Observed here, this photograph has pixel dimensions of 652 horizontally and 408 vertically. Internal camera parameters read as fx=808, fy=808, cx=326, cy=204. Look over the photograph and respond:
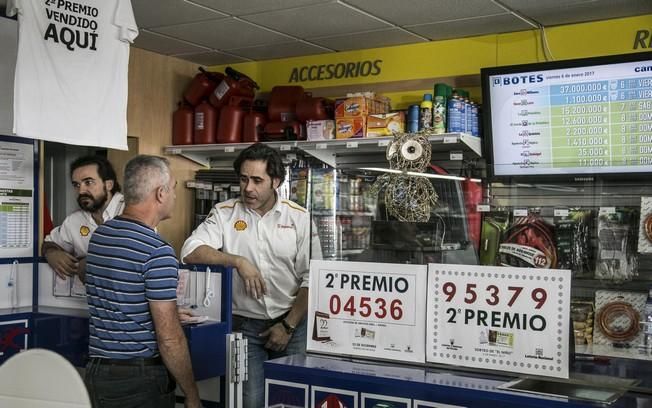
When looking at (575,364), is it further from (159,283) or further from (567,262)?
(159,283)

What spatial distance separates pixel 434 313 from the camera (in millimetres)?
2807

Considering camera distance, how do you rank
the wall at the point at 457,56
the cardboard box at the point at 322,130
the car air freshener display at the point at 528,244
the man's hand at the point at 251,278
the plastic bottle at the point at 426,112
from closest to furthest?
the car air freshener display at the point at 528,244 < the man's hand at the point at 251,278 < the wall at the point at 457,56 < the plastic bottle at the point at 426,112 < the cardboard box at the point at 322,130

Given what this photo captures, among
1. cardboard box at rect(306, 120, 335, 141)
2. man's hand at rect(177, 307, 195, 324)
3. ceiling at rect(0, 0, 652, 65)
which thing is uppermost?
ceiling at rect(0, 0, 652, 65)

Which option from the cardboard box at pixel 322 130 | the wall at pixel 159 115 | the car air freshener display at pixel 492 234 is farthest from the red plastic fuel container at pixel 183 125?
the car air freshener display at pixel 492 234

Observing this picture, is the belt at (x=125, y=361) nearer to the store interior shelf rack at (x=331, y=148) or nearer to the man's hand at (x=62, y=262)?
the man's hand at (x=62, y=262)

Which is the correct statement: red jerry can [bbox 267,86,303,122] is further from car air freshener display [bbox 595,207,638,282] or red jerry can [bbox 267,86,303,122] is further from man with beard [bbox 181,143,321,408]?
car air freshener display [bbox 595,207,638,282]

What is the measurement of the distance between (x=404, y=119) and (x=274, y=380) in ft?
10.4

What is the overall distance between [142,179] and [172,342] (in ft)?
2.18

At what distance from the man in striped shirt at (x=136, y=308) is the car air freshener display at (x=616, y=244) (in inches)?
65.0

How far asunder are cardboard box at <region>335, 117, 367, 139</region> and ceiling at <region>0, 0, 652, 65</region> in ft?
2.02

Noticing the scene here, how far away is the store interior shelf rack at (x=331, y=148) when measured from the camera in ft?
17.8

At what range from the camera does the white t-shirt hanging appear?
3893 mm

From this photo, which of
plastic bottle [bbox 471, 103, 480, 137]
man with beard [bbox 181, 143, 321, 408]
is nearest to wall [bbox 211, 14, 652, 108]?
plastic bottle [bbox 471, 103, 480, 137]

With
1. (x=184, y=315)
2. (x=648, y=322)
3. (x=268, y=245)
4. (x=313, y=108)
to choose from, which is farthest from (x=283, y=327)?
(x=313, y=108)
